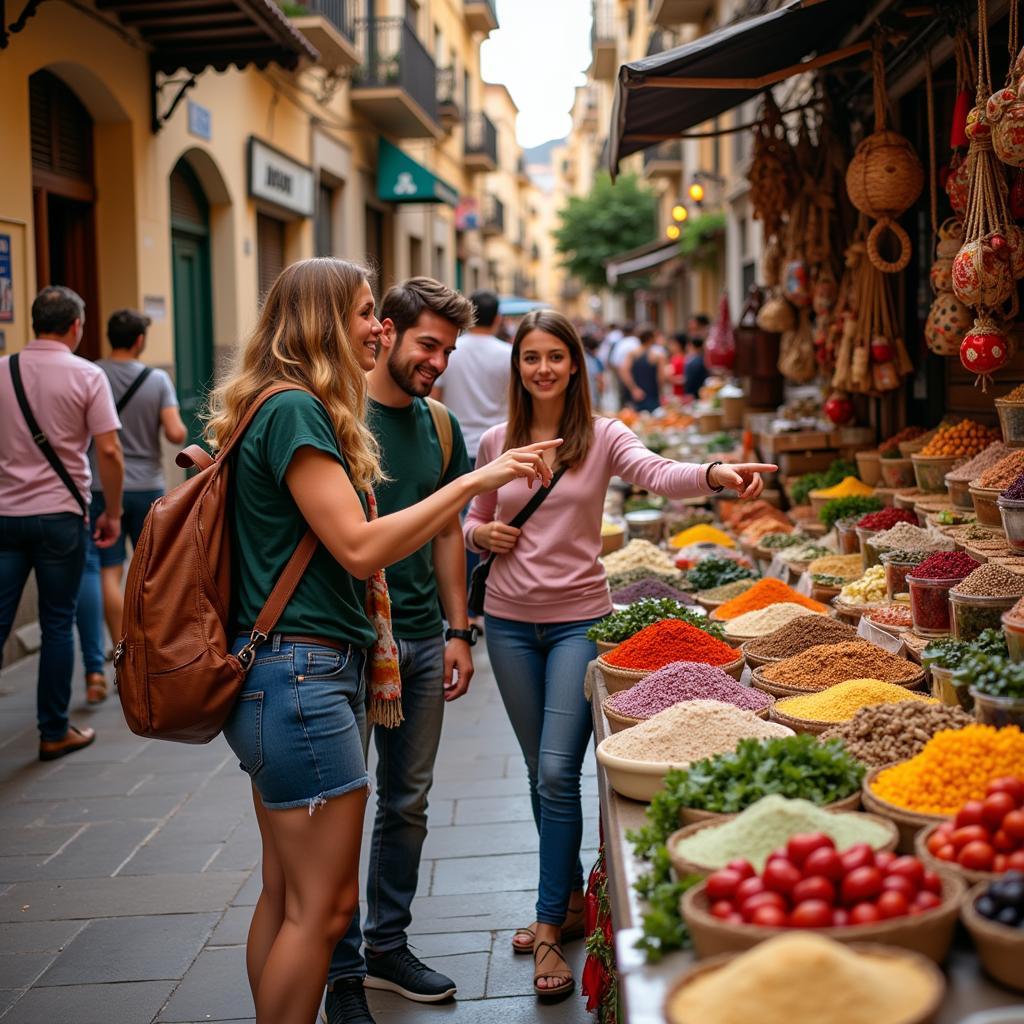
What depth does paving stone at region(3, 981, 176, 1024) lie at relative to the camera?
3.81 meters

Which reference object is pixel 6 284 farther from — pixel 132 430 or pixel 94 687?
pixel 94 687

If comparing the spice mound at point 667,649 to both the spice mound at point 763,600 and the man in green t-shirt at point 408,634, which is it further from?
the spice mound at point 763,600

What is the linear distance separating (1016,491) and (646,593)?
1.82m

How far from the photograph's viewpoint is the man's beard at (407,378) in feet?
12.8

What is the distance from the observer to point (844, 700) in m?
3.30

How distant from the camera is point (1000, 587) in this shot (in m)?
3.59

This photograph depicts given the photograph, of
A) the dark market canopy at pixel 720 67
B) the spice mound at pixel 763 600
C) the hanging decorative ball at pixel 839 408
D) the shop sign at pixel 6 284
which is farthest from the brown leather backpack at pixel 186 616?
the shop sign at pixel 6 284

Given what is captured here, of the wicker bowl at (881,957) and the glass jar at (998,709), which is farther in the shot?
the glass jar at (998,709)

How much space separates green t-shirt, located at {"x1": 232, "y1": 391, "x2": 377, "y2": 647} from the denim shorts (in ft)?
0.24

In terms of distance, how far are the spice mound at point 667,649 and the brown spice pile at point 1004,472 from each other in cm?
114

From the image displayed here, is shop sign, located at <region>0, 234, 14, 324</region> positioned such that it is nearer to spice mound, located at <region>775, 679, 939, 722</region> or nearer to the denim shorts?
the denim shorts

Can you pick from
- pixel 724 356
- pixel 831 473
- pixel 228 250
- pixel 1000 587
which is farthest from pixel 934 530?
pixel 228 250

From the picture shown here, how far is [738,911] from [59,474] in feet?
16.1


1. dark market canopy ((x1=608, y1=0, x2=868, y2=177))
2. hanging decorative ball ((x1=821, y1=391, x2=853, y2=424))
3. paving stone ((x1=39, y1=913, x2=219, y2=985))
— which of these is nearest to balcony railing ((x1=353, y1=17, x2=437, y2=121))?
dark market canopy ((x1=608, y1=0, x2=868, y2=177))
